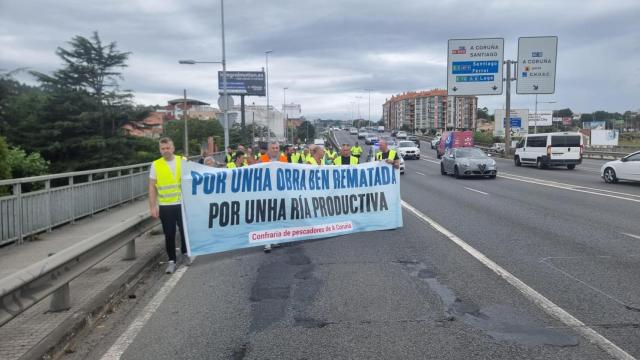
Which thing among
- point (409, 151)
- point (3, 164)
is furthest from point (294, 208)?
point (409, 151)

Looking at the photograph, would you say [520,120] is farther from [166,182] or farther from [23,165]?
[166,182]

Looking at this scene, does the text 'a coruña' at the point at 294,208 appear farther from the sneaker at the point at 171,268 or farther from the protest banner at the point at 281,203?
the sneaker at the point at 171,268

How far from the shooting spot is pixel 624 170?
2062 centimetres

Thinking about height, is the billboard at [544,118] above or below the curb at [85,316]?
above

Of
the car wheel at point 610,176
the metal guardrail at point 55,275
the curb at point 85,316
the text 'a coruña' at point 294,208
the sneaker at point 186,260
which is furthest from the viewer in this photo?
the car wheel at point 610,176

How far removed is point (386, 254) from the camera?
812cm

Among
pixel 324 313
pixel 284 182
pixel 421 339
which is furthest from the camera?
pixel 284 182

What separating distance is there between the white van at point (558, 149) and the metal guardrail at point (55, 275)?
28029 mm

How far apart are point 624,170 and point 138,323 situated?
67.0ft

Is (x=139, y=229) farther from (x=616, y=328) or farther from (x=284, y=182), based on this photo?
(x=616, y=328)

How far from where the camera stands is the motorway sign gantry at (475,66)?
37.6m

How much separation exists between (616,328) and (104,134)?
129 ft

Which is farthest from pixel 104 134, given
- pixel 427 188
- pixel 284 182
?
pixel 284 182

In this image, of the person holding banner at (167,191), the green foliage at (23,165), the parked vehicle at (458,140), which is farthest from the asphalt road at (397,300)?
the parked vehicle at (458,140)
